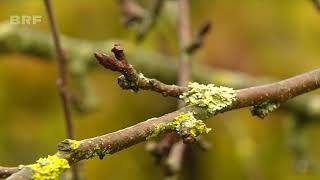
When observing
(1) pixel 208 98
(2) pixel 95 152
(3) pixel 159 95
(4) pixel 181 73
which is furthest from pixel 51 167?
(3) pixel 159 95

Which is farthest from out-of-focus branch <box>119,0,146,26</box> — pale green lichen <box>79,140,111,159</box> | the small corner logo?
pale green lichen <box>79,140,111,159</box>

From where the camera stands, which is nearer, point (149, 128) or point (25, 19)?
point (149, 128)

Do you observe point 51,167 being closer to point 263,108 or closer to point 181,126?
point 181,126

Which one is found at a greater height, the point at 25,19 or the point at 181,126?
the point at 25,19

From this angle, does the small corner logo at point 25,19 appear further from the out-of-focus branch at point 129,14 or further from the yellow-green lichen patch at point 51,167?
the yellow-green lichen patch at point 51,167

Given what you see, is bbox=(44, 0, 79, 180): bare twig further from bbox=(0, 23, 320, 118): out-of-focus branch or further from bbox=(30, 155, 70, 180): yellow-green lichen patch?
bbox=(0, 23, 320, 118): out-of-focus branch

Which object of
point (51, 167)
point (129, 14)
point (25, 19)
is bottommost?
point (51, 167)
